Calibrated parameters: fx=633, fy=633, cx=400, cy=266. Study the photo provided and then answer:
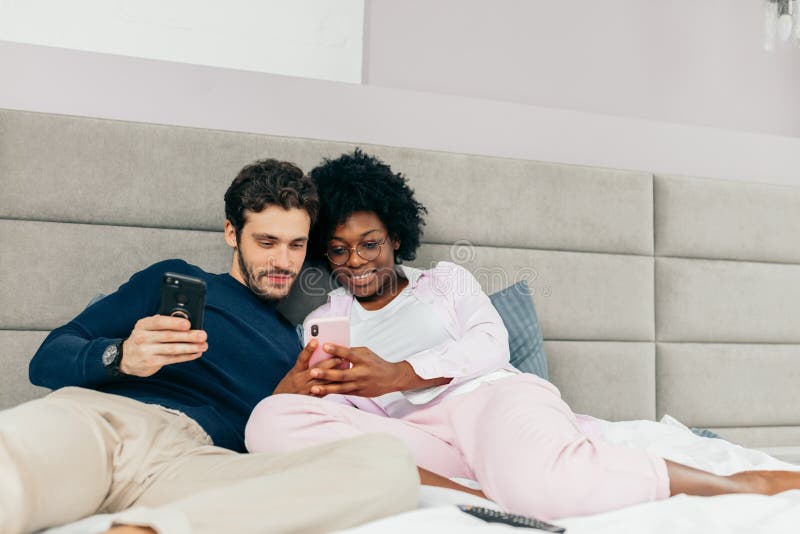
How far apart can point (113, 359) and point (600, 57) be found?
2.05 m

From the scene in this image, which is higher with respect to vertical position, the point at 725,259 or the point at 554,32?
the point at 554,32

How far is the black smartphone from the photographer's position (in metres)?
1.15

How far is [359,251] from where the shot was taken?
1615mm

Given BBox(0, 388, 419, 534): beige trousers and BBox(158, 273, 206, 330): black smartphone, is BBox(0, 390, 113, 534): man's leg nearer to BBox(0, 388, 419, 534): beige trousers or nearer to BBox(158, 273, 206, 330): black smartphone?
BBox(0, 388, 419, 534): beige trousers

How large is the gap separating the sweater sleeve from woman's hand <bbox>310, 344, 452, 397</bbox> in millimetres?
387

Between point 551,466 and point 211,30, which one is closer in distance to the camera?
point 551,466

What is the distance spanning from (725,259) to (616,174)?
1.69ft

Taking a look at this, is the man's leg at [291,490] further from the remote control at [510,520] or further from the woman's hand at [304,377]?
the woman's hand at [304,377]

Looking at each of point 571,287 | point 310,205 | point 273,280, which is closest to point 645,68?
point 571,287

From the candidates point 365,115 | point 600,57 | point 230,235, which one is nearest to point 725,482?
point 230,235

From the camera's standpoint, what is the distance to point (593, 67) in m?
2.42

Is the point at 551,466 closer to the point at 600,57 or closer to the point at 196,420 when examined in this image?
the point at 196,420

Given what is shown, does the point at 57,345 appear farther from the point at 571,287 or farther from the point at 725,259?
the point at 725,259

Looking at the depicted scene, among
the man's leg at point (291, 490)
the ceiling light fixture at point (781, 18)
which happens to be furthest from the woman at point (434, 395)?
the ceiling light fixture at point (781, 18)
